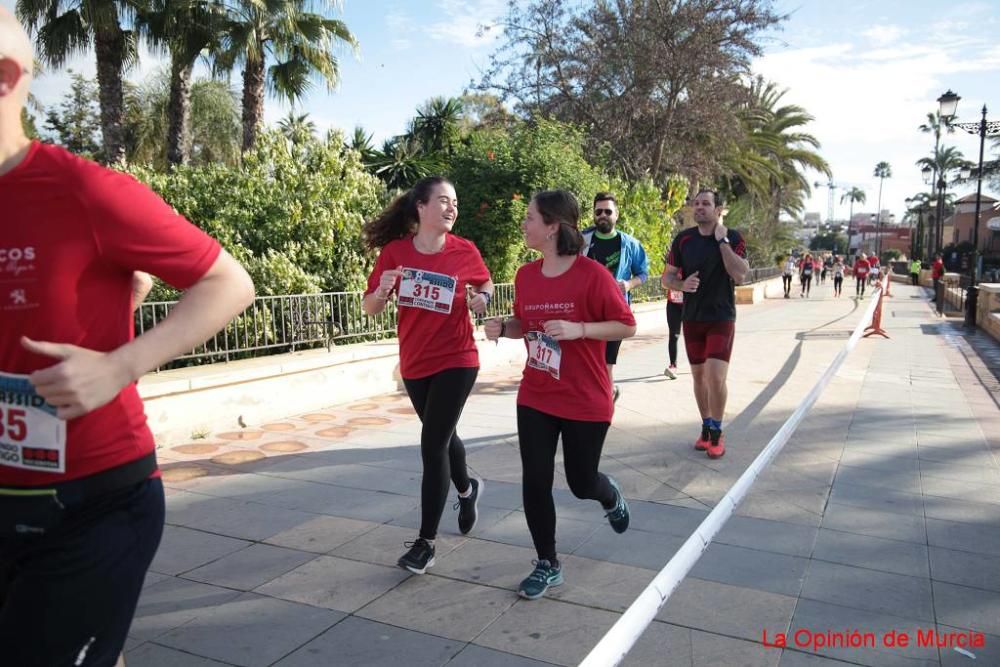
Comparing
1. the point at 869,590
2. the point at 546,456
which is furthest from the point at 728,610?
the point at 546,456

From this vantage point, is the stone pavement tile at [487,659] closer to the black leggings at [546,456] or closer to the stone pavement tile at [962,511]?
the black leggings at [546,456]

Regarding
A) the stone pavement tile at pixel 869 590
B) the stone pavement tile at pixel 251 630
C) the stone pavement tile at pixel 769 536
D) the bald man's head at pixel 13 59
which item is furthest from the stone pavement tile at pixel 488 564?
the bald man's head at pixel 13 59

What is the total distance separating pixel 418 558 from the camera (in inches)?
144

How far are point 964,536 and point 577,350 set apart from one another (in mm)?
2621

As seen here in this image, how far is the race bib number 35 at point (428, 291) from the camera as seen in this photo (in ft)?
12.2

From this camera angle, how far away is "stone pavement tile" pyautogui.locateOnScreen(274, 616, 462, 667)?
9.50 ft

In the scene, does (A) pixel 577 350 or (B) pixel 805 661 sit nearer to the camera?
(B) pixel 805 661

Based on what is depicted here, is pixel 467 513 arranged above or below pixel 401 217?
below

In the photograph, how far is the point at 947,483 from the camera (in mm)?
5160

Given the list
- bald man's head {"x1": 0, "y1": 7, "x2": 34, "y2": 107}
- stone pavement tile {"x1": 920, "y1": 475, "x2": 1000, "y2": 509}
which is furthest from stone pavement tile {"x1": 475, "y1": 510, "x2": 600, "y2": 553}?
bald man's head {"x1": 0, "y1": 7, "x2": 34, "y2": 107}

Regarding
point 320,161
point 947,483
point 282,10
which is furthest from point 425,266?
point 282,10

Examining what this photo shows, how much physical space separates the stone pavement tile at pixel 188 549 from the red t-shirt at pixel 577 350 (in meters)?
1.92

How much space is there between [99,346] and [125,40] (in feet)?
52.4

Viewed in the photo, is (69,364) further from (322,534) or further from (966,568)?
(966,568)
